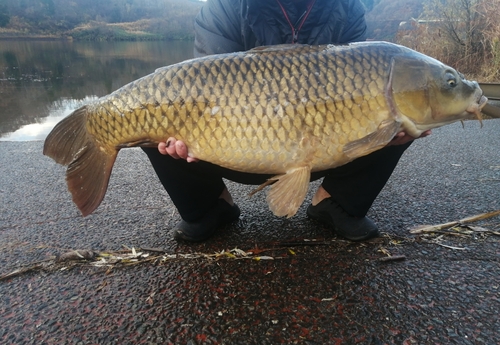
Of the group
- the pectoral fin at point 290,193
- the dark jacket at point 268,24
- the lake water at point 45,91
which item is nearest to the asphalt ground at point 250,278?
the pectoral fin at point 290,193

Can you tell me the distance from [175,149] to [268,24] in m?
0.97

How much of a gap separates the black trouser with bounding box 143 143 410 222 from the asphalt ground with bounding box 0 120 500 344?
196mm

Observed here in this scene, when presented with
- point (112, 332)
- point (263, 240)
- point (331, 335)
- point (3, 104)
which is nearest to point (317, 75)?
point (263, 240)

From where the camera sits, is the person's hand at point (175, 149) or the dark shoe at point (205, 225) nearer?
the person's hand at point (175, 149)

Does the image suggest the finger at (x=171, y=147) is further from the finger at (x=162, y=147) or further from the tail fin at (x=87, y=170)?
the tail fin at (x=87, y=170)

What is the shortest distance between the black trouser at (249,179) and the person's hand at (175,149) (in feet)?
0.43

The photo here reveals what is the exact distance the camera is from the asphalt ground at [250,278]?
1338mm

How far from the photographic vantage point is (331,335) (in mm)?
1313

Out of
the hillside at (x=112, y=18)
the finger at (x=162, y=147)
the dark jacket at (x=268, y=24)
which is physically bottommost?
the hillside at (x=112, y=18)

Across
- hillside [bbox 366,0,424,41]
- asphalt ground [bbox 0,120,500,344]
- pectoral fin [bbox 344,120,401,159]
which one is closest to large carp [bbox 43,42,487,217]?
pectoral fin [bbox 344,120,401,159]

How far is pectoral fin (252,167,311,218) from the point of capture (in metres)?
1.57

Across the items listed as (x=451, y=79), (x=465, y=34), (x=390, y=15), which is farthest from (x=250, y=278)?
(x=390, y=15)

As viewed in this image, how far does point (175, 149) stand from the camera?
161 centimetres

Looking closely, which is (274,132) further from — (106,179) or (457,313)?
(457,313)
